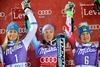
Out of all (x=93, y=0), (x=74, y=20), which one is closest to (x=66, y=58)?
(x=74, y=20)

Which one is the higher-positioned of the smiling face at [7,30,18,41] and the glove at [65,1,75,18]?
the glove at [65,1,75,18]

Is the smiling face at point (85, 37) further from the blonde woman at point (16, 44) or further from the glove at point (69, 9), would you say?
the blonde woman at point (16, 44)

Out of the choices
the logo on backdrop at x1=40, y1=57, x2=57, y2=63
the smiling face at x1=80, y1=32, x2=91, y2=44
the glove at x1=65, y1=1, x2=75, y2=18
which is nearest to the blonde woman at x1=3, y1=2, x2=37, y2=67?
the logo on backdrop at x1=40, y1=57, x2=57, y2=63

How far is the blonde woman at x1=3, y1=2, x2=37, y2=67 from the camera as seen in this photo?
2.44 metres

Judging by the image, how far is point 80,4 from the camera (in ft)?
8.56

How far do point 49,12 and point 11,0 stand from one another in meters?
0.30

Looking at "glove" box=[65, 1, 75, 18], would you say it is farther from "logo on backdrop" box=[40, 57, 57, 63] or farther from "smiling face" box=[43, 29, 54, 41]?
"logo on backdrop" box=[40, 57, 57, 63]

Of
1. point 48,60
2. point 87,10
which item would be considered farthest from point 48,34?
point 87,10

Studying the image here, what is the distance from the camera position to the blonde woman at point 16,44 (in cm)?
244

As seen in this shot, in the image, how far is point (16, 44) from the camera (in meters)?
2.46

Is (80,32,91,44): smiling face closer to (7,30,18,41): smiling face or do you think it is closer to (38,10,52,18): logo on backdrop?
(38,10,52,18): logo on backdrop

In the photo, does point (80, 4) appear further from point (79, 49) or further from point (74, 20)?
point (79, 49)

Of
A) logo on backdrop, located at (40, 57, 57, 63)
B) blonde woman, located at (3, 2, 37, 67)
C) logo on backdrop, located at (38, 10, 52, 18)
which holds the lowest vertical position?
logo on backdrop, located at (40, 57, 57, 63)

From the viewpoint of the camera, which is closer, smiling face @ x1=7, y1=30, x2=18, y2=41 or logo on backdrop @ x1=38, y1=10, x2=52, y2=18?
smiling face @ x1=7, y1=30, x2=18, y2=41
